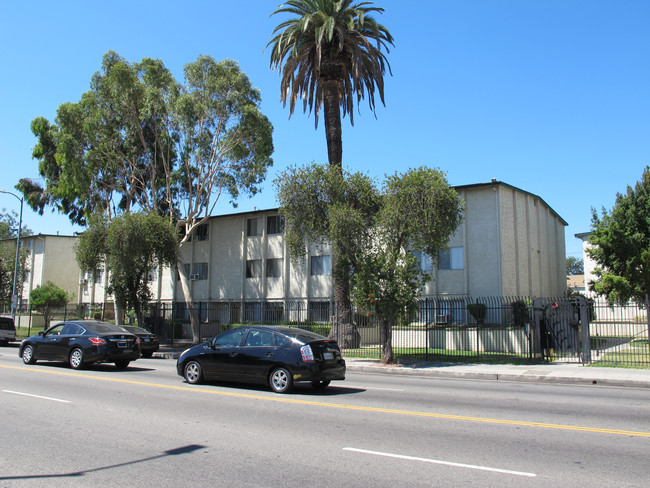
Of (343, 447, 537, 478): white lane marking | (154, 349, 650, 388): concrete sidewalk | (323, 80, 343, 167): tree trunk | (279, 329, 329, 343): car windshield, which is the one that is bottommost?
(154, 349, 650, 388): concrete sidewalk

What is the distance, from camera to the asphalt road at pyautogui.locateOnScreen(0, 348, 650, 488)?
5461 mm

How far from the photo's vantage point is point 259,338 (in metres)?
12.1

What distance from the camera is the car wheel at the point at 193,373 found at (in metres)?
12.7

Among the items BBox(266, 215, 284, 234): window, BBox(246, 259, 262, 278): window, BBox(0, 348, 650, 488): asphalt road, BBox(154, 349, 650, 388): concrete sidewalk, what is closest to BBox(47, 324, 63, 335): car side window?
BBox(0, 348, 650, 488): asphalt road

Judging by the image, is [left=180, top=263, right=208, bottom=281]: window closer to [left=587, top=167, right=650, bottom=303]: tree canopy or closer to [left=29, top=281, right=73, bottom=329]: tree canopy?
[left=29, top=281, right=73, bottom=329]: tree canopy

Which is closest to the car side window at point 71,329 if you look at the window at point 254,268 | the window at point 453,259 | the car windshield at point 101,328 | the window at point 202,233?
the car windshield at point 101,328

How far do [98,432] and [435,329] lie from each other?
67.8 feet

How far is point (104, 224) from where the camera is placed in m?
29.0

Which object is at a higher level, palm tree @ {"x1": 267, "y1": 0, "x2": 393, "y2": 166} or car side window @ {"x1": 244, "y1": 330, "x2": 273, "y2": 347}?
palm tree @ {"x1": 267, "y1": 0, "x2": 393, "y2": 166}

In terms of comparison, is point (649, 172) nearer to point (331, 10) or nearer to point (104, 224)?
point (331, 10)

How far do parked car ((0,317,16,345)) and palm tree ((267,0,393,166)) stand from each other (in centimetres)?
2059

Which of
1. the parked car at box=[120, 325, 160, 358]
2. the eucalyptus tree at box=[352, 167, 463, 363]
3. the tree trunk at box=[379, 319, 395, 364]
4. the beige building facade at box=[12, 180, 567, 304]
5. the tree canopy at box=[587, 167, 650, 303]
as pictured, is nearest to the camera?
the eucalyptus tree at box=[352, 167, 463, 363]

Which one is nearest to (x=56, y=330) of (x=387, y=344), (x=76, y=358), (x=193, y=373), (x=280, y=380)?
(x=76, y=358)

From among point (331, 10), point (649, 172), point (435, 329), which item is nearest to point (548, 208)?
point (649, 172)
